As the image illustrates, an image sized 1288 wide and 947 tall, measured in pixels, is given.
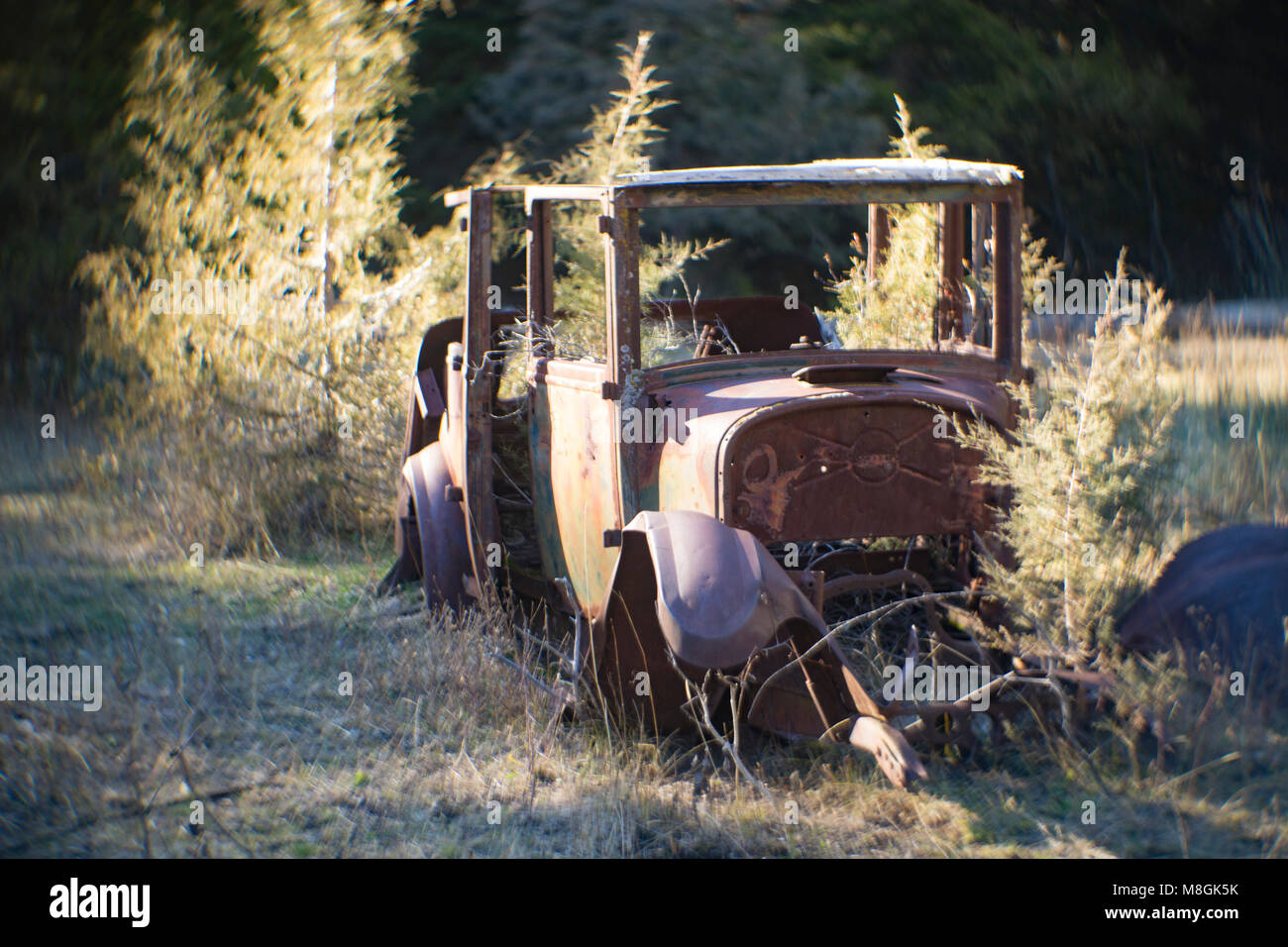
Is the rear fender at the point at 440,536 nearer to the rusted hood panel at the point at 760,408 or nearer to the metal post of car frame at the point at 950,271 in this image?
the rusted hood panel at the point at 760,408

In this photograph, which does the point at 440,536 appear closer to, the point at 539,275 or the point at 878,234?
the point at 539,275

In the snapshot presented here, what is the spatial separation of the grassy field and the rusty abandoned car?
0.22 m

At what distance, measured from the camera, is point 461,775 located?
3.90 m

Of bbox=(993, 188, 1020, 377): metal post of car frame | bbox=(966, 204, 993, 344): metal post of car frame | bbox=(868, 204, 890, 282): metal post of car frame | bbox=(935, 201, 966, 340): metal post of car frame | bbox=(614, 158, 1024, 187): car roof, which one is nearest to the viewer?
bbox=(614, 158, 1024, 187): car roof

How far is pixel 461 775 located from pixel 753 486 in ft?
4.31

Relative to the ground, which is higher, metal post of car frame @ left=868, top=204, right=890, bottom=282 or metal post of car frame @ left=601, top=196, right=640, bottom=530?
metal post of car frame @ left=868, top=204, right=890, bottom=282

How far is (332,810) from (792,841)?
4.57ft

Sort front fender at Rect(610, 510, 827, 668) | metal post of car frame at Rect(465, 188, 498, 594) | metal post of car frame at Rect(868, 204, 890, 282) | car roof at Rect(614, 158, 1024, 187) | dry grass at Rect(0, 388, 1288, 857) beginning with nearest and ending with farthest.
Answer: front fender at Rect(610, 510, 827, 668) < dry grass at Rect(0, 388, 1288, 857) < car roof at Rect(614, 158, 1024, 187) < metal post of car frame at Rect(465, 188, 498, 594) < metal post of car frame at Rect(868, 204, 890, 282)

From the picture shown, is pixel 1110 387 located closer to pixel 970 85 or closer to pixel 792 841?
pixel 792 841

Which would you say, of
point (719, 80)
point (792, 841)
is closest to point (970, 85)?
point (719, 80)

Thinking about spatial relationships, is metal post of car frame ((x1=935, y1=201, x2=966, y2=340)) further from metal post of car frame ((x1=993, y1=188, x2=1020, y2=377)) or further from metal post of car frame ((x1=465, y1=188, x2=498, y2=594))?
metal post of car frame ((x1=465, y1=188, x2=498, y2=594))

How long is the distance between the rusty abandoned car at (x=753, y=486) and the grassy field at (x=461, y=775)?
8.6 inches

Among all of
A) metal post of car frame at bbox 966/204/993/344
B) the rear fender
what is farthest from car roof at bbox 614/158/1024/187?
the rear fender

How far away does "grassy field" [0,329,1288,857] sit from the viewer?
338 centimetres
